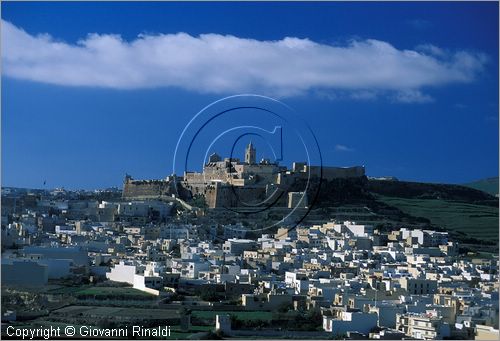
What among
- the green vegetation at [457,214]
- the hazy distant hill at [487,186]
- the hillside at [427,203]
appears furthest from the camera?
the hazy distant hill at [487,186]

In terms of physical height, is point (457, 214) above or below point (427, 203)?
below

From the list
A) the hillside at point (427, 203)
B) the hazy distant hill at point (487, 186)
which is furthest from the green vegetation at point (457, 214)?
the hazy distant hill at point (487, 186)

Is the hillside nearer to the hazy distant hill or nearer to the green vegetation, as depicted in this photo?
the green vegetation

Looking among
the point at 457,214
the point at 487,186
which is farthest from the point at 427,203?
the point at 457,214

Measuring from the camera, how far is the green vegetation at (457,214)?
22.9 meters

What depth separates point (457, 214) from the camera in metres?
25.8

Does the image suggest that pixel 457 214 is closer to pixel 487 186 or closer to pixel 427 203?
pixel 427 203

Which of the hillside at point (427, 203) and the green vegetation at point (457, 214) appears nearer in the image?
the green vegetation at point (457, 214)

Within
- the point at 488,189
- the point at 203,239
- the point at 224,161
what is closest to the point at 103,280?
the point at 203,239

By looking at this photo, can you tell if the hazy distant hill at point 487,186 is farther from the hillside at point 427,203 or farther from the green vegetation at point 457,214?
the green vegetation at point 457,214

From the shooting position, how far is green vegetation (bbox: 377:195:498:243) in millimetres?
22922

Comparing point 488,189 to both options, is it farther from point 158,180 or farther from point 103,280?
point 103,280

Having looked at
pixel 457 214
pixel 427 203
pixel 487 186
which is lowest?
pixel 457 214

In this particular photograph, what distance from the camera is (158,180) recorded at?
26531mm
